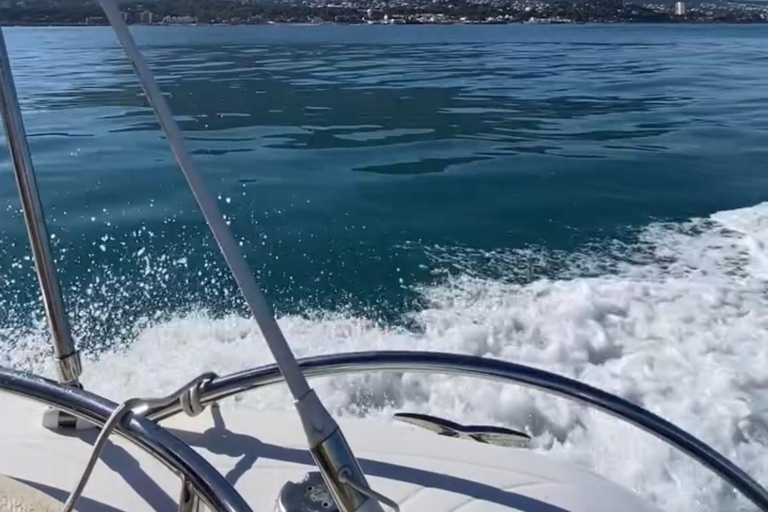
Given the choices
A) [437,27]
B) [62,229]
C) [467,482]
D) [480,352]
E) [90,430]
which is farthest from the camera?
[437,27]

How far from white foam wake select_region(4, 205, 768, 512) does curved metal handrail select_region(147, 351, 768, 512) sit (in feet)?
2.68

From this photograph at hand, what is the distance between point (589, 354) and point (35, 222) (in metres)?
1.87

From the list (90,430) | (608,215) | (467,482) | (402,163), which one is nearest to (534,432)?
(467,482)

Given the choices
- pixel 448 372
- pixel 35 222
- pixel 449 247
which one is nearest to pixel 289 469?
pixel 448 372

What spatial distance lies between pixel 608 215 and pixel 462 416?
6.62 ft

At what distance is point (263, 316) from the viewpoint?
2.44 ft

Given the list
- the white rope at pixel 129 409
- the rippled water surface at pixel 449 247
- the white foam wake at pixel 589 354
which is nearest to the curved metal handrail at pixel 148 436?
the white rope at pixel 129 409

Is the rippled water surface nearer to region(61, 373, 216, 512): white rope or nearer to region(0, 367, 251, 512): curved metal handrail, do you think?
region(61, 373, 216, 512): white rope

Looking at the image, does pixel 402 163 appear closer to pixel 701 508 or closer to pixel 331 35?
pixel 701 508

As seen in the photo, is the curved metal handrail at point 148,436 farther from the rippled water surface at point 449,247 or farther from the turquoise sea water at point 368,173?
the turquoise sea water at point 368,173

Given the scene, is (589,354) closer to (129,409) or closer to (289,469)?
(289,469)

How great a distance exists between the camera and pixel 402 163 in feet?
16.2

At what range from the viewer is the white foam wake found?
2068mm

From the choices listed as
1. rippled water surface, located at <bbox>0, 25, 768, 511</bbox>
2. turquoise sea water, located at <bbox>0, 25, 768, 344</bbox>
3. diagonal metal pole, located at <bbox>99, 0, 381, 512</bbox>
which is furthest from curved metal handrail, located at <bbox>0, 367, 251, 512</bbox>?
turquoise sea water, located at <bbox>0, 25, 768, 344</bbox>
